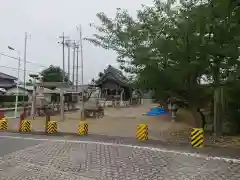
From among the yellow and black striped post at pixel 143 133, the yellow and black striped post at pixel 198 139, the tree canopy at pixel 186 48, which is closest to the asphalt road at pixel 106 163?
the yellow and black striped post at pixel 198 139

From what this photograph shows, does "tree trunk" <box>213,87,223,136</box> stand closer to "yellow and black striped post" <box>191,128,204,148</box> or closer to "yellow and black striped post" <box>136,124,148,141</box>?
"yellow and black striped post" <box>191,128,204,148</box>

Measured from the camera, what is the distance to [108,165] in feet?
32.8

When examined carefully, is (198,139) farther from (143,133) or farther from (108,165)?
(108,165)

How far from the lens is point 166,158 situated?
35.9 feet

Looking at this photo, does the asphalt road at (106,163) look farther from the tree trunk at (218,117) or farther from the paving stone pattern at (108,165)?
the tree trunk at (218,117)

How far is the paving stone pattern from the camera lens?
8.70 metres

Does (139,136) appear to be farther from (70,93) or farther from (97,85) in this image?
(97,85)

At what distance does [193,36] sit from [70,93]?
22.5 meters

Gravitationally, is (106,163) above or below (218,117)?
below

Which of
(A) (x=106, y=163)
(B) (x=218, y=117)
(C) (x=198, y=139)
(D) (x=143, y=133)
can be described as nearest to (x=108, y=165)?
(A) (x=106, y=163)

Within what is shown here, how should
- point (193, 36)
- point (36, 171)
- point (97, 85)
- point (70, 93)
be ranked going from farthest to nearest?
point (97, 85), point (70, 93), point (193, 36), point (36, 171)

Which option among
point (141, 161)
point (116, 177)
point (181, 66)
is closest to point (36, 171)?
point (116, 177)

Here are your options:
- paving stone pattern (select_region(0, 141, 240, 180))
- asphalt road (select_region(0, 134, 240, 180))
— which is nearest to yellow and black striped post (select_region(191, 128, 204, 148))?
asphalt road (select_region(0, 134, 240, 180))

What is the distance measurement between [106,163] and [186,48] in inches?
267
